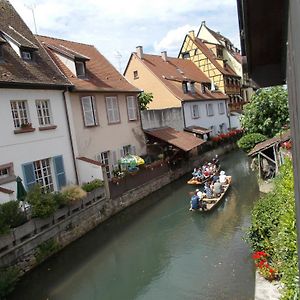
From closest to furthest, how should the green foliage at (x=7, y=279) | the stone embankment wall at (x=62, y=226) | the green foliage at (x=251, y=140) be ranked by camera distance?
the green foliage at (x=7, y=279) → the stone embankment wall at (x=62, y=226) → the green foliage at (x=251, y=140)

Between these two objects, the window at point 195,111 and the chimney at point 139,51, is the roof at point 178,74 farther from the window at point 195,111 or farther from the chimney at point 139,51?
the window at point 195,111

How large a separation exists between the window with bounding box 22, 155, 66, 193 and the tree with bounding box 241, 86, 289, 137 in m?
13.2

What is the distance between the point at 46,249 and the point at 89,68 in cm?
1210

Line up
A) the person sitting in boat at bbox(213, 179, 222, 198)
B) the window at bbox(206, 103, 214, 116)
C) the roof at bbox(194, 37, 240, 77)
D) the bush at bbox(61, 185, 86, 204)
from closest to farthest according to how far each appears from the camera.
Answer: the bush at bbox(61, 185, 86, 204) < the person sitting in boat at bbox(213, 179, 222, 198) < the window at bbox(206, 103, 214, 116) < the roof at bbox(194, 37, 240, 77)

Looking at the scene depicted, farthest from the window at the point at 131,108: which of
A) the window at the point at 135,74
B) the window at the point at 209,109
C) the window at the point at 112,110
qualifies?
the window at the point at 209,109

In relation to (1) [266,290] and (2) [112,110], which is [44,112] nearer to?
(2) [112,110]

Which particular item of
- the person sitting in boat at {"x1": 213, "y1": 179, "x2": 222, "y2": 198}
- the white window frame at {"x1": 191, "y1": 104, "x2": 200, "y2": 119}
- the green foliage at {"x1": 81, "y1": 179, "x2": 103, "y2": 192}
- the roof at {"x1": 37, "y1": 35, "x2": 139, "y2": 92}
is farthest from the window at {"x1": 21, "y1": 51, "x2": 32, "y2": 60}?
the white window frame at {"x1": 191, "y1": 104, "x2": 200, "y2": 119}

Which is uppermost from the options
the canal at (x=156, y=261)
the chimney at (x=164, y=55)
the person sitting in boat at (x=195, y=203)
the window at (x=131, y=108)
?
the chimney at (x=164, y=55)

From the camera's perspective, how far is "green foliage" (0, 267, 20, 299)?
10.4 m

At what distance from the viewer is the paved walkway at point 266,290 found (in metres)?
7.91

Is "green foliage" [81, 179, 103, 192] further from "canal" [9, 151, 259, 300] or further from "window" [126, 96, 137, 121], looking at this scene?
"window" [126, 96, 137, 121]

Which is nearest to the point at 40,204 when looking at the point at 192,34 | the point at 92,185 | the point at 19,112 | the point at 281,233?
the point at 92,185

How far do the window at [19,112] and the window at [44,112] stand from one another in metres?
0.73

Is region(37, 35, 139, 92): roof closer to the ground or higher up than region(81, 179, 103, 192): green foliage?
higher up
